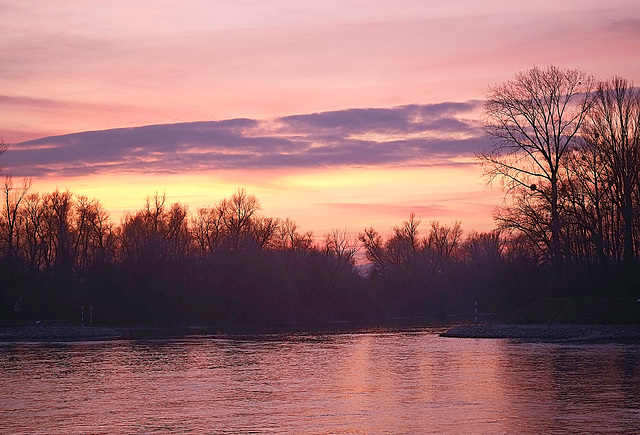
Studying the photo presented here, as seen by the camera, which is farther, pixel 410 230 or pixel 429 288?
pixel 410 230

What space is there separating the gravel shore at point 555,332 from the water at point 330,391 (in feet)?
15.4

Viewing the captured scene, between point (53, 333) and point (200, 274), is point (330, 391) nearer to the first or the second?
point (53, 333)

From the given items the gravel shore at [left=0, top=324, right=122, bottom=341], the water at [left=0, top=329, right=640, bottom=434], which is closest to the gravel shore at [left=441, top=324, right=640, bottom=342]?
the water at [left=0, top=329, right=640, bottom=434]

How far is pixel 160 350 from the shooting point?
35.6 metres

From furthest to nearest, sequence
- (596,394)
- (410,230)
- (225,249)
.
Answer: (410,230) → (225,249) → (596,394)

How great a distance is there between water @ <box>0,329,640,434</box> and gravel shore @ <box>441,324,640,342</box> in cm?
470

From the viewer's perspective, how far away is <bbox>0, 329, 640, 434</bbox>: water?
1421 centimetres

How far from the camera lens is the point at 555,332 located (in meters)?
40.0

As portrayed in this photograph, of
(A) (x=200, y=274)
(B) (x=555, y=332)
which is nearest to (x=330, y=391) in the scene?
(B) (x=555, y=332)

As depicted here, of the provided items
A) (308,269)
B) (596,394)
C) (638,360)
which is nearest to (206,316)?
(308,269)

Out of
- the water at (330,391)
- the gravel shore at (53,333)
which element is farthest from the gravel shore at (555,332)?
the gravel shore at (53,333)

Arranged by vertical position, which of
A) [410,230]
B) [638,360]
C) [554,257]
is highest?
[410,230]

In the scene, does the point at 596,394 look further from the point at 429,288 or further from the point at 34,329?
the point at 429,288

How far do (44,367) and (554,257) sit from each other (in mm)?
32944
